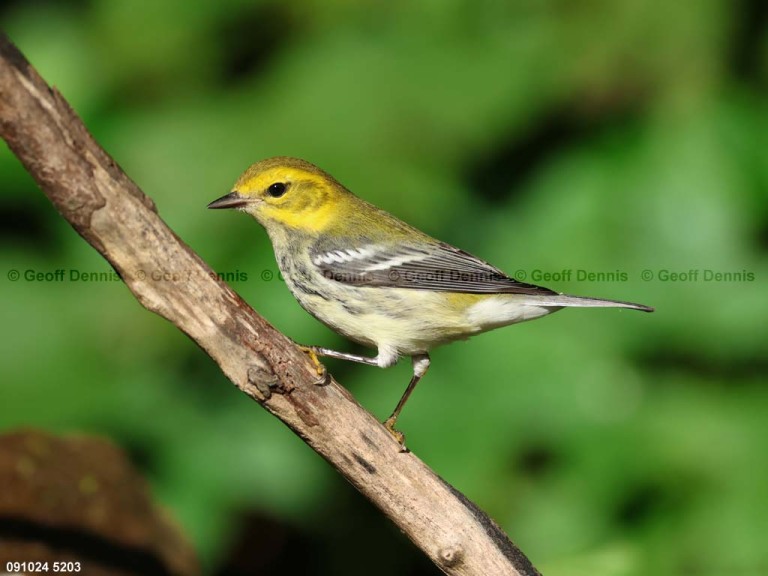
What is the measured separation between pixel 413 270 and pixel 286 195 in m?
0.69

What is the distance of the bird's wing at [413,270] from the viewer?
3.78 meters

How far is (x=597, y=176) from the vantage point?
4746 mm

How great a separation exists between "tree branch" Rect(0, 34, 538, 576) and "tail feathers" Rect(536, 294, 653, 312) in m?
0.94

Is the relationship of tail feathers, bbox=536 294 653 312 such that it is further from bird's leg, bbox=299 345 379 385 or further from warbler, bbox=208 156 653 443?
bird's leg, bbox=299 345 379 385

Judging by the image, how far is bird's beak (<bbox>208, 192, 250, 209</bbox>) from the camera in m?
3.86

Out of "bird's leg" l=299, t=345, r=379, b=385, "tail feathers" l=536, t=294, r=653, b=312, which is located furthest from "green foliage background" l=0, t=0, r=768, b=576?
"tail feathers" l=536, t=294, r=653, b=312

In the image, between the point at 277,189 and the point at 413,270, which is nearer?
the point at 413,270

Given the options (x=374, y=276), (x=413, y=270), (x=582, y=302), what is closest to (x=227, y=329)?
(x=374, y=276)

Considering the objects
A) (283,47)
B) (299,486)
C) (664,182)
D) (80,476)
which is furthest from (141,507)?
(664,182)

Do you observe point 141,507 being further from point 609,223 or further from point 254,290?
point 609,223

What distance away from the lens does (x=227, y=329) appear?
2.92m
